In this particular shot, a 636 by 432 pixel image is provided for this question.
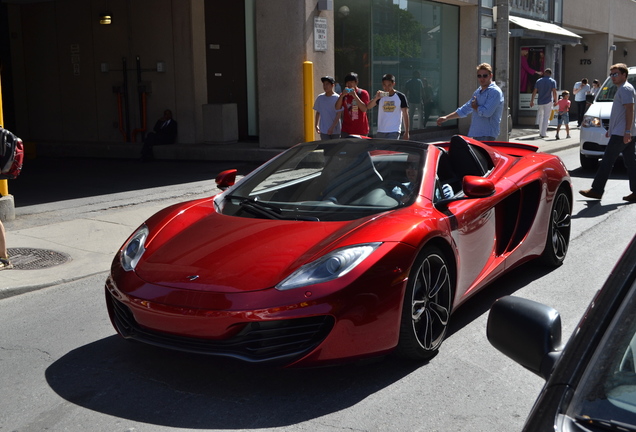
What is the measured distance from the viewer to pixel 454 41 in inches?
905

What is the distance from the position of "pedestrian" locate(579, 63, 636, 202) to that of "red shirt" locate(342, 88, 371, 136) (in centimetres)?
355

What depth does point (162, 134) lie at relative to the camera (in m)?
18.4

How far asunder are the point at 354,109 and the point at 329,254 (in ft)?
27.3

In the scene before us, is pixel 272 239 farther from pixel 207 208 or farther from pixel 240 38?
pixel 240 38

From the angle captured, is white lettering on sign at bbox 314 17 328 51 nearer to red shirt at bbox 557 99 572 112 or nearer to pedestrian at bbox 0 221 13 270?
red shirt at bbox 557 99 572 112

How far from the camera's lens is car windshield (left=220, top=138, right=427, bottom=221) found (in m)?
5.09

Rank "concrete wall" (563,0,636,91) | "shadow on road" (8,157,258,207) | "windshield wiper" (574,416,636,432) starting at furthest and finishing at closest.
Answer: "concrete wall" (563,0,636,91) < "shadow on road" (8,157,258,207) < "windshield wiper" (574,416,636,432)

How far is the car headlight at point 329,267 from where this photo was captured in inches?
164

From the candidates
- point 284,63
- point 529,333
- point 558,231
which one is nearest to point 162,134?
point 284,63

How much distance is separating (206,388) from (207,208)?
1.52m

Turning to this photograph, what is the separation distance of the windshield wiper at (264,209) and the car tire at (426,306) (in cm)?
75

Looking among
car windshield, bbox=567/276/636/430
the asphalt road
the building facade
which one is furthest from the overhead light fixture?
car windshield, bbox=567/276/636/430

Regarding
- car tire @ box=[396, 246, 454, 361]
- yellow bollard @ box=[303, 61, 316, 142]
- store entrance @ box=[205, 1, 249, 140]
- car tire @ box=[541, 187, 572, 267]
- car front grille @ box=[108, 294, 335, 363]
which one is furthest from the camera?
store entrance @ box=[205, 1, 249, 140]

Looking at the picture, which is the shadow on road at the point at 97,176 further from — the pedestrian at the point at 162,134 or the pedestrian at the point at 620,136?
the pedestrian at the point at 620,136
